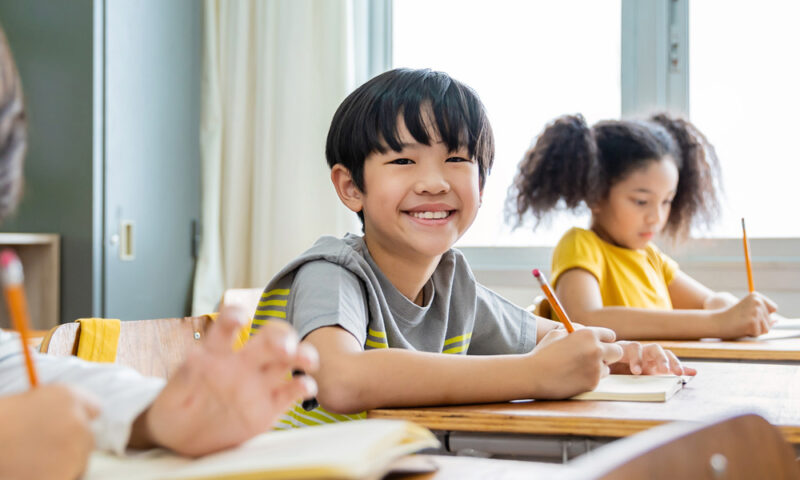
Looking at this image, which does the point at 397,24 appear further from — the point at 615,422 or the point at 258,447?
the point at 258,447

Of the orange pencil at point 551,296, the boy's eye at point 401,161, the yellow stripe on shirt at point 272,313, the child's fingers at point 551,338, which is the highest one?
the boy's eye at point 401,161

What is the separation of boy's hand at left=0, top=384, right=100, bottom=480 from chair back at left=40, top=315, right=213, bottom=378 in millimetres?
665

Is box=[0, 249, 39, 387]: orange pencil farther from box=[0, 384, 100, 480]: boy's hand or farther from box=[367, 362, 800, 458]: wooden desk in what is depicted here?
box=[367, 362, 800, 458]: wooden desk

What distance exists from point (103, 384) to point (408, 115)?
2.18 feet

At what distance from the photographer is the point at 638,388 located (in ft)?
2.90

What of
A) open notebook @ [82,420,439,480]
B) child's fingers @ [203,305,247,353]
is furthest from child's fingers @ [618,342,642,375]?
child's fingers @ [203,305,247,353]

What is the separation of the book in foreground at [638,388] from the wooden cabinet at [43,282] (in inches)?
77.5

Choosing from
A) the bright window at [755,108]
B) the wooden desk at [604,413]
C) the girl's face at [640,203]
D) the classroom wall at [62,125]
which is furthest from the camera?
the bright window at [755,108]

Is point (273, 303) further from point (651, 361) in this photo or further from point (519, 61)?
point (519, 61)

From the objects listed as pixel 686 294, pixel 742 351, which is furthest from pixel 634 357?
pixel 686 294

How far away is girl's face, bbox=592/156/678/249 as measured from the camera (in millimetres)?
2023

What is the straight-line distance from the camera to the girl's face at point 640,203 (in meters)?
2.02

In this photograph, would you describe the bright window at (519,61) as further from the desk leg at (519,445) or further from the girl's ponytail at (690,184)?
the desk leg at (519,445)

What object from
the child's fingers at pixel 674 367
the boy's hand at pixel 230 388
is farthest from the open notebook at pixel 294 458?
the child's fingers at pixel 674 367
